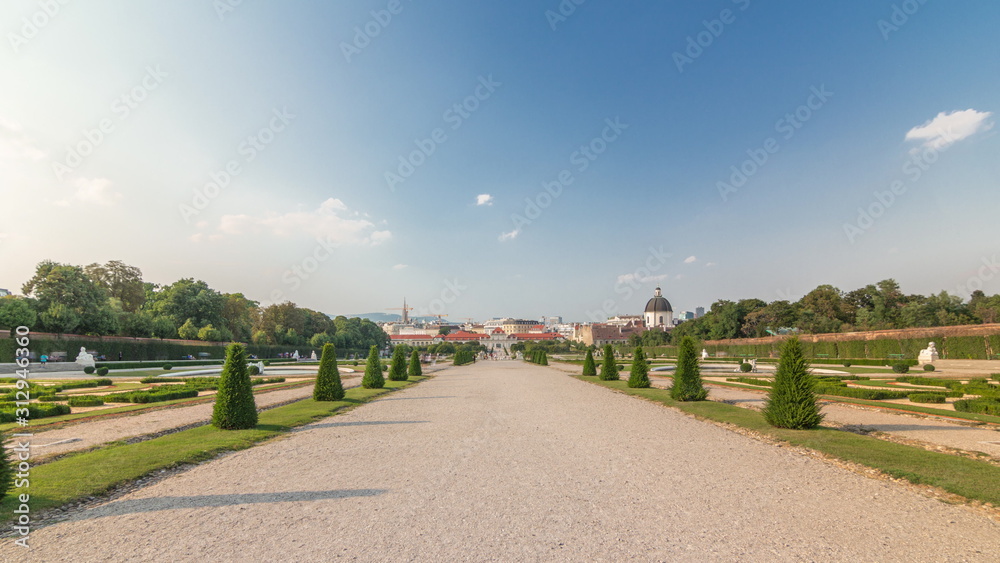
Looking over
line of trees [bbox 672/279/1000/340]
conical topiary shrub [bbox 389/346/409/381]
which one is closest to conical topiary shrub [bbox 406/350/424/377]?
conical topiary shrub [bbox 389/346/409/381]

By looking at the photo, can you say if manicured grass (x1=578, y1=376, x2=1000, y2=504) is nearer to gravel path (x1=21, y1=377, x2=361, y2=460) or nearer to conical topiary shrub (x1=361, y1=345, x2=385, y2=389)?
gravel path (x1=21, y1=377, x2=361, y2=460)

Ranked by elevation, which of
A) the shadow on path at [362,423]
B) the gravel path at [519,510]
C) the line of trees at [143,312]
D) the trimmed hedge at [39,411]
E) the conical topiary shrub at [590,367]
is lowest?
the conical topiary shrub at [590,367]

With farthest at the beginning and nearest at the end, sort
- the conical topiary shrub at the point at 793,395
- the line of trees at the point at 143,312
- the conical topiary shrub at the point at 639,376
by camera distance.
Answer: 1. the line of trees at the point at 143,312
2. the conical topiary shrub at the point at 639,376
3. the conical topiary shrub at the point at 793,395

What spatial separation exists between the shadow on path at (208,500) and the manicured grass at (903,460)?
23.2 ft

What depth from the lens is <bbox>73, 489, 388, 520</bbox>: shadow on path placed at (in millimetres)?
5305

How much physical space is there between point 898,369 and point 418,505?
3031 centimetres

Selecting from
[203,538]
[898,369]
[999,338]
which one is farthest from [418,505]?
[999,338]

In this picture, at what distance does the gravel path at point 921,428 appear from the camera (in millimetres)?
8727

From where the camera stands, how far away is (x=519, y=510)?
5305 mm

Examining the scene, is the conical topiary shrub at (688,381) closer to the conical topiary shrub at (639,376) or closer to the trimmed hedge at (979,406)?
the conical topiary shrub at (639,376)

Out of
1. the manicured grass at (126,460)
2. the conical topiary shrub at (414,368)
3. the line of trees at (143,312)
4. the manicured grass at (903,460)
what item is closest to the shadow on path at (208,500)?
the manicured grass at (126,460)

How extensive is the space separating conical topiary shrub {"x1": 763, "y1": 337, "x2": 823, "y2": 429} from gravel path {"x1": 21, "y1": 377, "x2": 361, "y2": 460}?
13.5 meters

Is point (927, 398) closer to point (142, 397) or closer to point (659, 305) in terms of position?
point (142, 397)

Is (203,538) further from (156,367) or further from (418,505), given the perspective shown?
(156,367)
